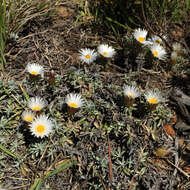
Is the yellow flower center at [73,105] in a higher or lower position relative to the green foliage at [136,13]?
lower

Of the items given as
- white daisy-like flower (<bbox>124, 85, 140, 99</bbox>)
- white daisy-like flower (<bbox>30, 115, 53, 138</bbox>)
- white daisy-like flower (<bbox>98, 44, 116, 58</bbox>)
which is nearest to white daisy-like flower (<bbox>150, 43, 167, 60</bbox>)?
white daisy-like flower (<bbox>98, 44, 116, 58</bbox>)

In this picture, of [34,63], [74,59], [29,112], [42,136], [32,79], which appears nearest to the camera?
[42,136]

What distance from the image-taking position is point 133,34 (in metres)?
2.59

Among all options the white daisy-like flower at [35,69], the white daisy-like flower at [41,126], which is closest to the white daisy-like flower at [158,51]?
the white daisy-like flower at [35,69]

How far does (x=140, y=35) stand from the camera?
2611 millimetres

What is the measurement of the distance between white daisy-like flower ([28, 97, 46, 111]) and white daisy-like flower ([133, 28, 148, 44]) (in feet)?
3.57

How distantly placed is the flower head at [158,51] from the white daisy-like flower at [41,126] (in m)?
1.22

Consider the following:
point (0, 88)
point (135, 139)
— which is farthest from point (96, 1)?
point (135, 139)

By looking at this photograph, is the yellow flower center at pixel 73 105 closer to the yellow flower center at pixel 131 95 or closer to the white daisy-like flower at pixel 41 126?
the white daisy-like flower at pixel 41 126

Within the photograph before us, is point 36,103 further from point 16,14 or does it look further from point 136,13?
point 136,13

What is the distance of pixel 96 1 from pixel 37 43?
843 millimetres

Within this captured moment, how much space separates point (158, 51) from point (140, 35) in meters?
0.24

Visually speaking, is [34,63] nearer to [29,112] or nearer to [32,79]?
[32,79]

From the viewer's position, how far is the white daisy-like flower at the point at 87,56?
8.12 feet
